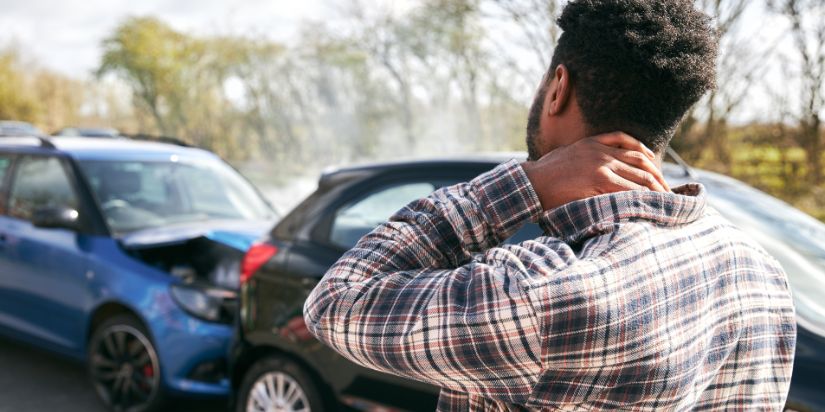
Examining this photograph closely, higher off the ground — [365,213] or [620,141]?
[620,141]

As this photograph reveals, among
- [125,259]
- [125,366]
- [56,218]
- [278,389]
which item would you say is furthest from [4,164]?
[278,389]

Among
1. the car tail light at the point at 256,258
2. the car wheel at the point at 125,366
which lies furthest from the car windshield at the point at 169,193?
the car tail light at the point at 256,258

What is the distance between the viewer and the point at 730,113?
8.48 m

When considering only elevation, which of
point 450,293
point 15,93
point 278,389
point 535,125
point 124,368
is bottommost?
point 124,368

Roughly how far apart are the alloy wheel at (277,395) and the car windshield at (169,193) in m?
1.73

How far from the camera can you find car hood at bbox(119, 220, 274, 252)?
448 cm

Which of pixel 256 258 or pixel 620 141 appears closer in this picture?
pixel 620 141

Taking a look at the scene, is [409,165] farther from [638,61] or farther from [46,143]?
[46,143]

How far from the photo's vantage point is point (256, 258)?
3625 mm

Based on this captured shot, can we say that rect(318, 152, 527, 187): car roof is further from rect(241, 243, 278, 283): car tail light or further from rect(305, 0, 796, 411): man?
rect(305, 0, 796, 411): man

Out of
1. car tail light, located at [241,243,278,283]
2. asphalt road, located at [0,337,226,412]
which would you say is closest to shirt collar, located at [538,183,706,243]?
car tail light, located at [241,243,278,283]

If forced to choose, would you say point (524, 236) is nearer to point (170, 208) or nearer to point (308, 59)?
point (170, 208)

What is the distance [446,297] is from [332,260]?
230 cm

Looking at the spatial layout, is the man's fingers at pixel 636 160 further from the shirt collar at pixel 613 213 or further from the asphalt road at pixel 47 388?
the asphalt road at pixel 47 388
